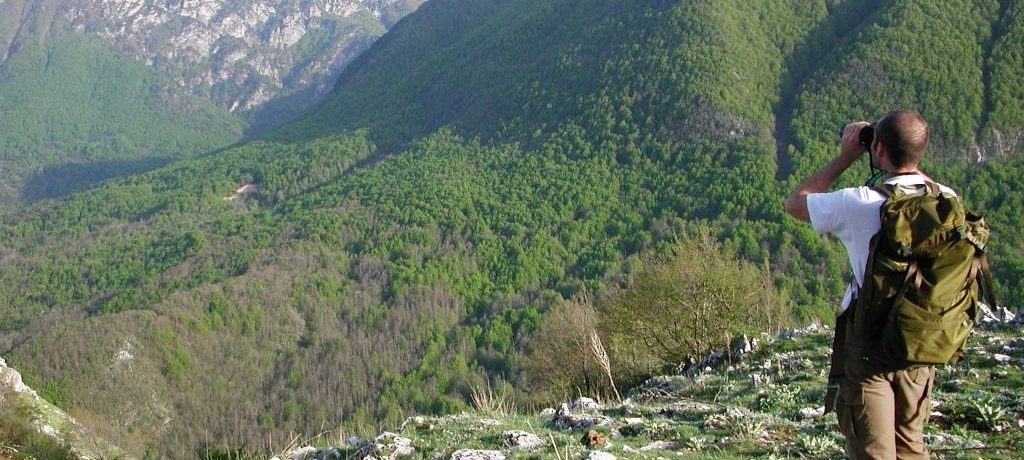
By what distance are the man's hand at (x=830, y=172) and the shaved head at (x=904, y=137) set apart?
0.65 feet

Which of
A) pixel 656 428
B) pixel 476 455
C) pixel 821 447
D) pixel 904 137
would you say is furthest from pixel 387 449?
pixel 904 137

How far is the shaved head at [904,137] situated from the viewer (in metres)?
3.43

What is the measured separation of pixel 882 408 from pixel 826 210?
1.07 metres

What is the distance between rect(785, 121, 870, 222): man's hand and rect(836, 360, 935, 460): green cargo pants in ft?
3.01

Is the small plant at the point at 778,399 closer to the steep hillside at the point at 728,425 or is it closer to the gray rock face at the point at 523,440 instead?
the steep hillside at the point at 728,425

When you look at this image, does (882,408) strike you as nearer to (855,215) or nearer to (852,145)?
(855,215)

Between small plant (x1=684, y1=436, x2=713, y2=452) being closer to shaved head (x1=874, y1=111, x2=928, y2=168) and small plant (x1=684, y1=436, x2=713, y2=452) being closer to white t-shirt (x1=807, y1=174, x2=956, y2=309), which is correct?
white t-shirt (x1=807, y1=174, x2=956, y2=309)

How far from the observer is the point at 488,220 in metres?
81.7

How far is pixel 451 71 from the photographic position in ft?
455

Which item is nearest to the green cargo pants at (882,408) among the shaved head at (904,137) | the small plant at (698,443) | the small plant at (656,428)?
the shaved head at (904,137)

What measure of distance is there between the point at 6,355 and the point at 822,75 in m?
89.8

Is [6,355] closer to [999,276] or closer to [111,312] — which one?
[111,312]

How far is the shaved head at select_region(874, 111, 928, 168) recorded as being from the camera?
3434 millimetres

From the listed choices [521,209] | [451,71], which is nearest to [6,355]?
[521,209]
